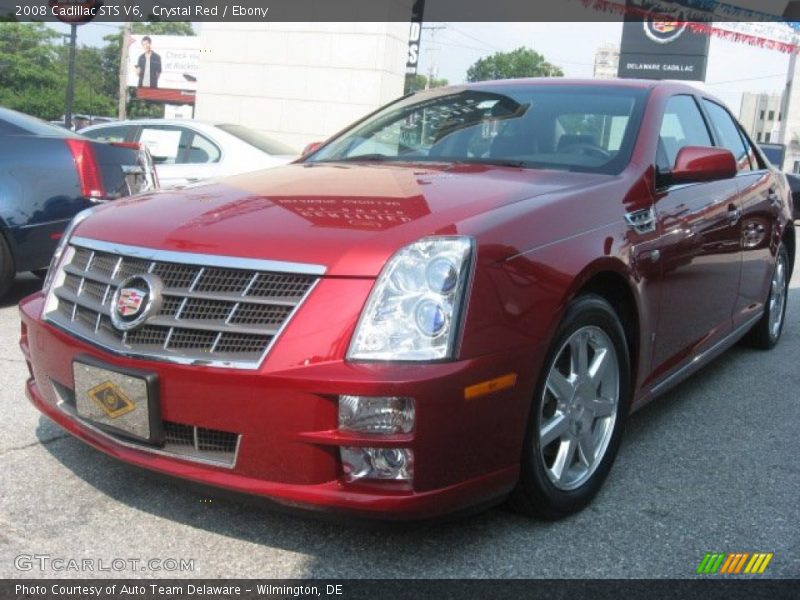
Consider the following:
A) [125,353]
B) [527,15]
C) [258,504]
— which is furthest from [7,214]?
[527,15]

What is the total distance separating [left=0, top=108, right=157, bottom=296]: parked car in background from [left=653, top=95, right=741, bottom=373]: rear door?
391 cm

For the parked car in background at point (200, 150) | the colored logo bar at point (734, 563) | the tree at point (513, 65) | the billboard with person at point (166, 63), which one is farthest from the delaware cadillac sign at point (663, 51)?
the colored logo bar at point (734, 563)

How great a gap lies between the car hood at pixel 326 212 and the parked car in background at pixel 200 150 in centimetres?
529

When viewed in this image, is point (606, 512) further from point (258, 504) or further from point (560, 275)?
point (258, 504)

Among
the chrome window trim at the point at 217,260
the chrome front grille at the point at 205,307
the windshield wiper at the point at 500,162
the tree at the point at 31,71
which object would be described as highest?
the tree at the point at 31,71

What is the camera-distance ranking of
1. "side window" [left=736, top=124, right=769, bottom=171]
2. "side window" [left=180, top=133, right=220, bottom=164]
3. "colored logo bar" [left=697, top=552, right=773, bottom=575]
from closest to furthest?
"colored logo bar" [left=697, top=552, right=773, bottom=575] < "side window" [left=736, top=124, right=769, bottom=171] < "side window" [left=180, top=133, right=220, bottom=164]

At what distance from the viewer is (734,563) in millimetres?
2580

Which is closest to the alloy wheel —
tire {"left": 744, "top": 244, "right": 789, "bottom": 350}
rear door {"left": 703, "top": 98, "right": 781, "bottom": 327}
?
rear door {"left": 703, "top": 98, "right": 781, "bottom": 327}

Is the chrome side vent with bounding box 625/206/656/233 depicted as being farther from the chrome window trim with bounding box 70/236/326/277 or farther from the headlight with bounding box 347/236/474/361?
the chrome window trim with bounding box 70/236/326/277

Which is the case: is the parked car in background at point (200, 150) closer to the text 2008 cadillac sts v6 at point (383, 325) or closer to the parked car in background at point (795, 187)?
the text 2008 cadillac sts v6 at point (383, 325)

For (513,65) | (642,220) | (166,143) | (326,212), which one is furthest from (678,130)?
(513,65)

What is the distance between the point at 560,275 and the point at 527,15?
27.8m

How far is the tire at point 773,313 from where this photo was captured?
17.4ft

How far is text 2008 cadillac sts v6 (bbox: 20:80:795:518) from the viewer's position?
2.26 m
